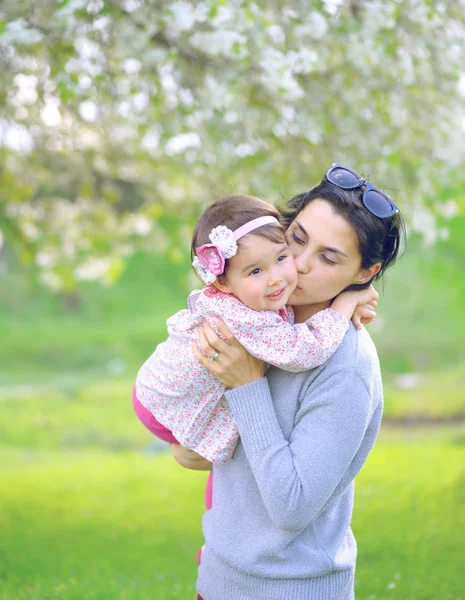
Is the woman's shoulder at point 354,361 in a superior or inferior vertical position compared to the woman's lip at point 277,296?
inferior

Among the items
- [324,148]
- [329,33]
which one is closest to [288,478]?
[329,33]

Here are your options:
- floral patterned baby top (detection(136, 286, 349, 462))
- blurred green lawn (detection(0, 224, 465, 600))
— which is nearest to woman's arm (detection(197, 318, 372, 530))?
floral patterned baby top (detection(136, 286, 349, 462))

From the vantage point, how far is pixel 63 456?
387 inches

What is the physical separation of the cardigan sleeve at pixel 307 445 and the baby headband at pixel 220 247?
40 centimetres

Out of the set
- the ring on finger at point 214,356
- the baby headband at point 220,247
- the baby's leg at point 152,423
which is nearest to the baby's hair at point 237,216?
the baby headband at point 220,247

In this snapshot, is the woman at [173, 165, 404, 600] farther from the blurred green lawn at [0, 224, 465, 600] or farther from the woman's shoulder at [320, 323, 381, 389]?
the blurred green lawn at [0, 224, 465, 600]

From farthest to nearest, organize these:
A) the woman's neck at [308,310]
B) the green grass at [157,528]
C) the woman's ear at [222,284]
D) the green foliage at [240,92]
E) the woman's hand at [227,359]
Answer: the green grass at [157,528]
the green foliage at [240,92]
the woman's neck at [308,310]
the woman's ear at [222,284]
the woman's hand at [227,359]

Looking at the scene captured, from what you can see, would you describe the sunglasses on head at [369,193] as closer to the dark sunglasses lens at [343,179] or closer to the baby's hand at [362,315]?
the dark sunglasses lens at [343,179]

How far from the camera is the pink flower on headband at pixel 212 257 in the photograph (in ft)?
6.86

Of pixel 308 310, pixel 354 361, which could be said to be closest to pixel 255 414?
pixel 354 361

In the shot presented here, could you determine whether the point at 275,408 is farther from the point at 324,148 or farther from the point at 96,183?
the point at 96,183

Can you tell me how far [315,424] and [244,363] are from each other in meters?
0.28

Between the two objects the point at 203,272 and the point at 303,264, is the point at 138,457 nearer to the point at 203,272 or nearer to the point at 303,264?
the point at 203,272

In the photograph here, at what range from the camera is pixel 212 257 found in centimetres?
212
